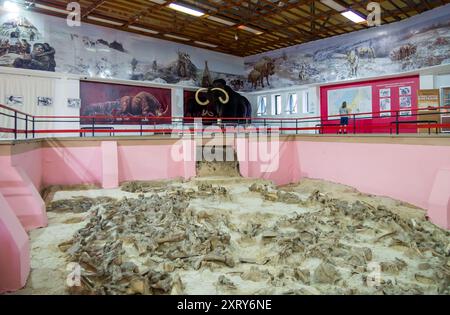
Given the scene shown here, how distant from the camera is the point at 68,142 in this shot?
28.1 ft

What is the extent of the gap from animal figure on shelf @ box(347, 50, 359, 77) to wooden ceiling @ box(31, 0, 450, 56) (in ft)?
3.79

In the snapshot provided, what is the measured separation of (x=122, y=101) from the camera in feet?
48.6

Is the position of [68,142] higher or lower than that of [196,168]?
higher

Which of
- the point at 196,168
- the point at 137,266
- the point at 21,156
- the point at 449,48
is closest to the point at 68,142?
the point at 21,156

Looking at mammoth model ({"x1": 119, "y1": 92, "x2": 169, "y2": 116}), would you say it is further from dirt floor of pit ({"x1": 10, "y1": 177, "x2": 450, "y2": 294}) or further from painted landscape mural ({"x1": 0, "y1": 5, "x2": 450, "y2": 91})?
dirt floor of pit ({"x1": 10, "y1": 177, "x2": 450, "y2": 294})

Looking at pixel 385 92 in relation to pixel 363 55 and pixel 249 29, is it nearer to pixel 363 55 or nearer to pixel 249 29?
pixel 363 55

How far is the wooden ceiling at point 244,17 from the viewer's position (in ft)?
39.8

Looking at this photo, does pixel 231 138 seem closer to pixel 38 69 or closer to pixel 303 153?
pixel 303 153

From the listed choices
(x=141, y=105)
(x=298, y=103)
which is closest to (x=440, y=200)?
(x=298, y=103)

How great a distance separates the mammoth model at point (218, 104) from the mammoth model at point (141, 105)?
195 centimetres

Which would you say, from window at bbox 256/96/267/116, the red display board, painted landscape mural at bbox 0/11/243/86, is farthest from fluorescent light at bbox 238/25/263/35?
the red display board

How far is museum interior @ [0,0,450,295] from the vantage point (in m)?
4.01

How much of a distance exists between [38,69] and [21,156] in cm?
814

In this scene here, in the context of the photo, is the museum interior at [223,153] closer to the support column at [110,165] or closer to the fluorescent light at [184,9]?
the support column at [110,165]
